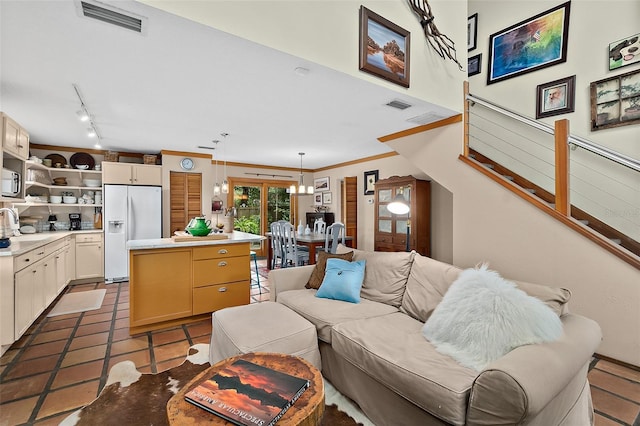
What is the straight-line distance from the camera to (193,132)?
4.11 m

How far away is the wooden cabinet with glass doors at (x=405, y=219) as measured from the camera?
465 cm

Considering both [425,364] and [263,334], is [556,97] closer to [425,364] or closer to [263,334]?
[425,364]

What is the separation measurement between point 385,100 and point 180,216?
431 centimetres

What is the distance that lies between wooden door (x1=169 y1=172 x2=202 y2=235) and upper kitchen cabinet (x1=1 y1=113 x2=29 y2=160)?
6.58 ft

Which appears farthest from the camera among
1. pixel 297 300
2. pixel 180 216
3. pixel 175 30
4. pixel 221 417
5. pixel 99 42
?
pixel 180 216

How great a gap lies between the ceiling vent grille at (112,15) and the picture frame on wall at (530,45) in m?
4.27

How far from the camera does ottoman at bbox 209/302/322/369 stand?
178cm

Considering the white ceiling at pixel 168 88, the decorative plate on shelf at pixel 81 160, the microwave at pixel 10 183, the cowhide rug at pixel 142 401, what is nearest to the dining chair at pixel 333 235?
the white ceiling at pixel 168 88

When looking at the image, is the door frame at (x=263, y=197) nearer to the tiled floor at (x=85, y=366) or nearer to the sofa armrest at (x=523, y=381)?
the tiled floor at (x=85, y=366)

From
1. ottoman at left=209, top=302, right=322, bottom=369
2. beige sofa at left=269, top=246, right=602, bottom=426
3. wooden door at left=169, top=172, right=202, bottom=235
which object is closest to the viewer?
beige sofa at left=269, top=246, right=602, bottom=426

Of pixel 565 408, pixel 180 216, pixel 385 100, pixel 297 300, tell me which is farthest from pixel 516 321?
pixel 180 216

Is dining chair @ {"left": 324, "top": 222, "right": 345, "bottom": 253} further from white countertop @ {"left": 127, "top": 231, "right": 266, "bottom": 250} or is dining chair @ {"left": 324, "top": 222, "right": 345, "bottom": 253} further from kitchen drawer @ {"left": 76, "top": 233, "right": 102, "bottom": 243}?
kitchen drawer @ {"left": 76, "top": 233, "right": 102, "bottom": 243}

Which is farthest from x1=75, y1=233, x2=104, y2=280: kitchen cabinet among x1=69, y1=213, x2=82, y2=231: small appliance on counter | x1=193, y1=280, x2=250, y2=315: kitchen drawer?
x1=193, y1=280, x2=250, y2=315: kitchen drawer

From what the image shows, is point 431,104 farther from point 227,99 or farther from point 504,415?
point 504,415
